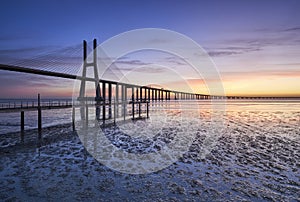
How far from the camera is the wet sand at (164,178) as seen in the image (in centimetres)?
502

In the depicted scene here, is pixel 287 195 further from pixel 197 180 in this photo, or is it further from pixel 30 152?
pixel 30 152

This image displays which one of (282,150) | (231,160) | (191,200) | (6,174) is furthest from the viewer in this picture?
(282,150)

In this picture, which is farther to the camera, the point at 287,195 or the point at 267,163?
the point at 267,163

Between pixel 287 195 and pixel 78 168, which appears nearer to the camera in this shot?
pixel 287 195

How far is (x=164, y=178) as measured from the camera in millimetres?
6180

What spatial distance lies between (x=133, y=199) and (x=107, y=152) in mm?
4686

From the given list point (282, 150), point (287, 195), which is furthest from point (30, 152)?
point (282, 150)

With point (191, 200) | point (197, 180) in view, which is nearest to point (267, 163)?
point (197, 180)

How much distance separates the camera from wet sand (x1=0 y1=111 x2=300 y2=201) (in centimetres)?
502

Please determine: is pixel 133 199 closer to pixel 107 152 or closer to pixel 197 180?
pixel 197 180

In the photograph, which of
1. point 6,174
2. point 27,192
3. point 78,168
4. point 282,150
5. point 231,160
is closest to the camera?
point 27,192

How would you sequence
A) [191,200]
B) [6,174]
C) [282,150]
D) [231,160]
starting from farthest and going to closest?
[282,150] → [231,160] → [6,174] → [191,200]

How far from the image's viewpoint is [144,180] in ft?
19.8

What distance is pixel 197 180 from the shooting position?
5.96 meters
